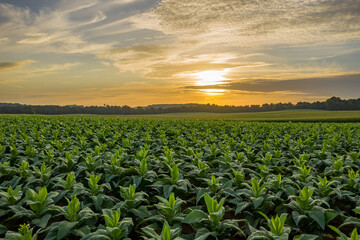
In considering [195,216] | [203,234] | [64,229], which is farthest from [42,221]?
[203,234]

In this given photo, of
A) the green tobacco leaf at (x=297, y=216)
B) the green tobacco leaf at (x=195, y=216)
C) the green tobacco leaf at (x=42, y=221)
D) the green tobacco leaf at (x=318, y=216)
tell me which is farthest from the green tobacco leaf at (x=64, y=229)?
the green tobacco leaf at (x=318, y=216)

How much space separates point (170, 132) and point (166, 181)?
369 inches

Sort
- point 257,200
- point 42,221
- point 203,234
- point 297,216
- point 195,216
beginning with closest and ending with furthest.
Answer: point 203,234, point 195,216, point 42,221, point 297,216, point 257,200

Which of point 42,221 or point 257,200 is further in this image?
point 257,200

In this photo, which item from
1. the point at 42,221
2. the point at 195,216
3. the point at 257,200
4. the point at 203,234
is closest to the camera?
the point at 203,234

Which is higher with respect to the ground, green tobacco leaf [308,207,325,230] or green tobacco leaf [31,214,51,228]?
green tobacco leaf [308,207,325,230]

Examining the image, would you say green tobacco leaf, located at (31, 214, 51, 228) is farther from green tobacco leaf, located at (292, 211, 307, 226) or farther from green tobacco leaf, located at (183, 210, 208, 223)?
green tobacco leaf, located at (292, 211, 307, 226)

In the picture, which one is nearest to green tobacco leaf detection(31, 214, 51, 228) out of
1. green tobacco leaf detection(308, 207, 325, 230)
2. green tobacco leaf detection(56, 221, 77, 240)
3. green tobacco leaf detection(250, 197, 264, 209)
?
green tobacco leaf detection(56, 221, 77, 240)

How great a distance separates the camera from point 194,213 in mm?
3840

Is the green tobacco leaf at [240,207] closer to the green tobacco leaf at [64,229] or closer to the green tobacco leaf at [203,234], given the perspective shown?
the green tobacco leaf at [203,234]

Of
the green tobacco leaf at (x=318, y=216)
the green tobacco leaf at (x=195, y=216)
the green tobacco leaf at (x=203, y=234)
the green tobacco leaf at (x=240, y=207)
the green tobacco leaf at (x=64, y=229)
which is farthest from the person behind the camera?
the green tobacco leaf at (x=240, y=207)

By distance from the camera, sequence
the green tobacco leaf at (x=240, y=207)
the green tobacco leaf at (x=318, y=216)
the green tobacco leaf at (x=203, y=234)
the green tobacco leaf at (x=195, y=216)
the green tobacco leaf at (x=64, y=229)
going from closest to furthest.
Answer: the green tobacco leaf at (x=203, y=234)
the green tobacco leaf at (x=64, y=229)
the green tobacco leaf at (x=195, y=216)
the green tobacco leaf at (x=318, y=216)
the green tobacco leaf at (x=240, y=207)

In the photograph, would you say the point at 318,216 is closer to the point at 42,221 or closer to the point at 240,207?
the point at 240,207

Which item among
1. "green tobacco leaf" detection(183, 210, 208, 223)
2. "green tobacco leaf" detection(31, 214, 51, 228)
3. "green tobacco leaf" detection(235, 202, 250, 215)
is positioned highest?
"green tobacco leaf" detection(183, 210, 208, 223)
